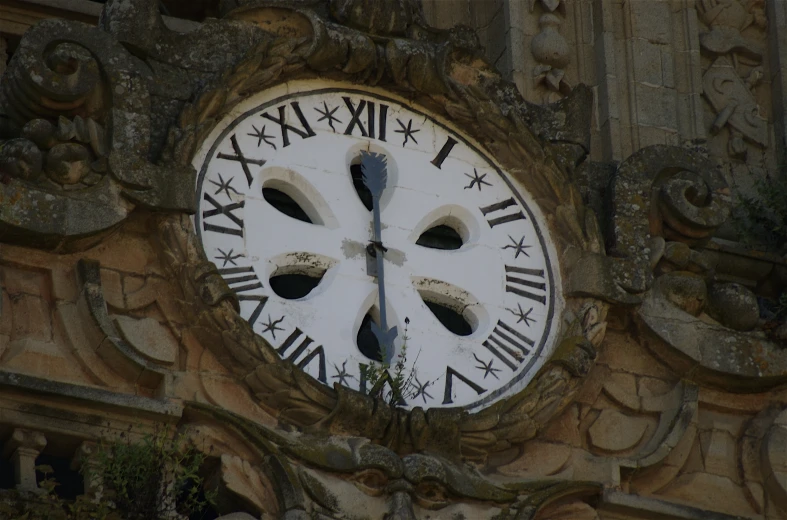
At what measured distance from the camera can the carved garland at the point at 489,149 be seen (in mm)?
11391

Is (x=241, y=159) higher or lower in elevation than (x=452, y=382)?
higher

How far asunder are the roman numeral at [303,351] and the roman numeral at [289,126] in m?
0.96

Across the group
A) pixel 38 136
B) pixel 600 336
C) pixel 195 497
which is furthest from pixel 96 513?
pixel 600 336

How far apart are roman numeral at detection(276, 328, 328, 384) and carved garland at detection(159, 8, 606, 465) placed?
0.49 ft

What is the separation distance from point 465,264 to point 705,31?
2972mm

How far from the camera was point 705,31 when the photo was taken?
14609 millimetres

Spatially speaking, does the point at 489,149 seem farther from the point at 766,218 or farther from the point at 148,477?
the point at 148,477

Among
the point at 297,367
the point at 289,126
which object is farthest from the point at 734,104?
the point at 297,367

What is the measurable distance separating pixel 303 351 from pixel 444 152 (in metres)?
1.39

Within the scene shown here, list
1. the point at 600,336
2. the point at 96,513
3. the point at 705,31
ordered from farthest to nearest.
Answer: the point at 705,31, the point at 600,336, the point at 96,513

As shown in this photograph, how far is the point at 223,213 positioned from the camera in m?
11.8

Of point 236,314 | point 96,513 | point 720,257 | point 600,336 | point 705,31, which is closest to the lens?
point 96,513

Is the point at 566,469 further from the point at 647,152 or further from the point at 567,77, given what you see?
the point at 567,77

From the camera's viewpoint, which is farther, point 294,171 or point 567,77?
point 567,77
